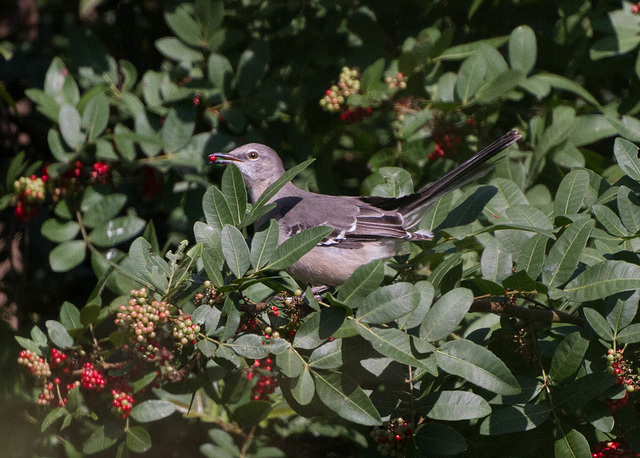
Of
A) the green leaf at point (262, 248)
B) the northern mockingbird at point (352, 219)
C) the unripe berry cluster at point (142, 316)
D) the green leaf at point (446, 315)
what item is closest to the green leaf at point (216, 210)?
the green leaf at point (262, 248)

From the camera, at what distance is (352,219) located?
3814 mm

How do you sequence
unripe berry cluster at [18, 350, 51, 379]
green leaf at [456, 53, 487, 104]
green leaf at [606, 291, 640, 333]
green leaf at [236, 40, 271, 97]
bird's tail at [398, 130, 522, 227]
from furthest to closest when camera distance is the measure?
green leaf at [236, 40, 271, 97], green leaf at [456, 53, 487, 104], bird's tail at [398, 130, 522, 227], unripe berry cluster at [18, 350, 51, 379], green leaf at [606, 291, 640, 333]

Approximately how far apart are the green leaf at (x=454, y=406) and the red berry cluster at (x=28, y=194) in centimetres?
267

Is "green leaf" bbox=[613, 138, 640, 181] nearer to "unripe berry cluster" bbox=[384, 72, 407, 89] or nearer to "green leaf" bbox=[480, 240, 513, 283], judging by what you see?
"green leaf" bbox=[480, 240, 513, 283]

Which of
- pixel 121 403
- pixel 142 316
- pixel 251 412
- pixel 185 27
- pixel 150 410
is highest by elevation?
pixel 185 27

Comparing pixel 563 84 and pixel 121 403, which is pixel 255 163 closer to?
pixel 121 403

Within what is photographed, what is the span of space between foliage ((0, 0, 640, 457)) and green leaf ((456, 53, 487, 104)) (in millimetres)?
14

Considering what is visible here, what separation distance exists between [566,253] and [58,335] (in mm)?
2286

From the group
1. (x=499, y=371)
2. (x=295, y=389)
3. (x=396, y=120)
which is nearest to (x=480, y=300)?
(x=499, y=371)

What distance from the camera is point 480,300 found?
2.61 metres

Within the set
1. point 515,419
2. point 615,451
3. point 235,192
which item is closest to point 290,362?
point 235,192

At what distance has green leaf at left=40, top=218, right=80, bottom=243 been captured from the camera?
12.6 ft


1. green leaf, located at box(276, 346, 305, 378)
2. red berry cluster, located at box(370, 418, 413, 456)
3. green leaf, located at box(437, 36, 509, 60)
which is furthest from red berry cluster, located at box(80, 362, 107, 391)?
green leaf, located at box(437, 36, 509, 60)

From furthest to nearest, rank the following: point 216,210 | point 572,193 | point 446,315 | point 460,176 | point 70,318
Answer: point 460,176
point 70,318
point 572,193
point 216,210
point 446,315
